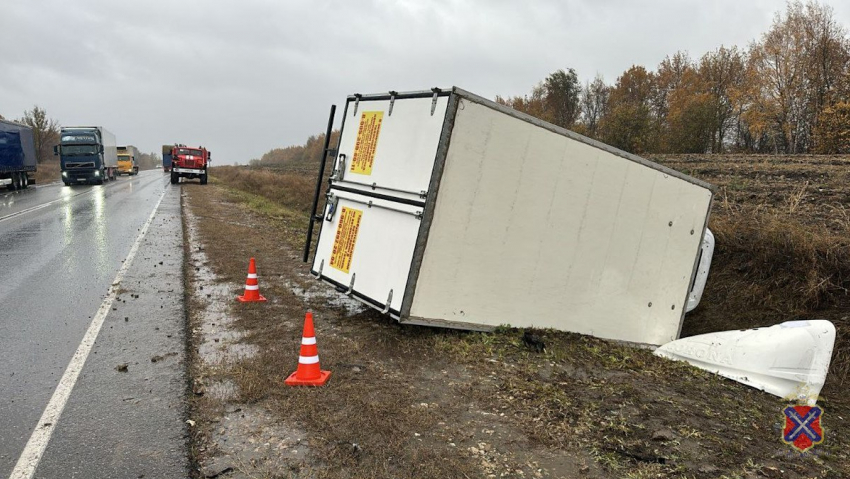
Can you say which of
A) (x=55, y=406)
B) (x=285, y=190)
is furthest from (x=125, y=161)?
(x=55, y=406)

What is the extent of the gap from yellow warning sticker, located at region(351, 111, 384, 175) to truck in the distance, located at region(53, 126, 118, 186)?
102 ft

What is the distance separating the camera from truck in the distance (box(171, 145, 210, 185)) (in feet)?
110

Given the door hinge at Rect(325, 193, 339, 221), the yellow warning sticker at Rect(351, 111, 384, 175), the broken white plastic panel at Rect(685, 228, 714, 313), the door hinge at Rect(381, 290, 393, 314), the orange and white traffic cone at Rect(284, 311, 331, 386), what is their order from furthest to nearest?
the broken white plastic panel at Rect(685, 228, 714, 313), the door hinge at Rect(325, 193, 339, 221), the yellow warning sticker at Rect(351, 111, 384, 175), the door hinge at Rect(381, 290, 393, 314), the orange and white traffic cone at Rect(284, 311, 331, 386)

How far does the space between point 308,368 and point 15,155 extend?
97.6 ft

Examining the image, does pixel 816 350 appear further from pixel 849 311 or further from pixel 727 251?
pixel 727 251

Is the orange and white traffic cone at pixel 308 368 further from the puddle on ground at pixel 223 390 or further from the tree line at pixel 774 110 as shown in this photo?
the tree line at pixel 774 110

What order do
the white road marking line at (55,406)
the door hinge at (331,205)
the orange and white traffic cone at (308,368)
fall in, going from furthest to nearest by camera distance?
the door hinge at (331,205) < the orange and white traffic cone at (308,368) < the white road marking line at (55,406)

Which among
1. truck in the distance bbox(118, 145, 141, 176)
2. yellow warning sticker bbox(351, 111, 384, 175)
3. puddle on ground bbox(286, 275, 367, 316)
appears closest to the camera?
yellow warning sticker bbox(351, 111, 384, 175)

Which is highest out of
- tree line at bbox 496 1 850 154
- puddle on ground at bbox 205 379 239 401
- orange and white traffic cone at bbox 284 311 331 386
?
tree line at bbox 496 1 850 154

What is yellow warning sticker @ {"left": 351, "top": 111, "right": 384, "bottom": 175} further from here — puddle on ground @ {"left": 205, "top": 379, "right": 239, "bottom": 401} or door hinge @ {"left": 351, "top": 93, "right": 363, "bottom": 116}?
puddle on ground @ {"left": 205, "top": 379, "right": 239, "bottom": 401}

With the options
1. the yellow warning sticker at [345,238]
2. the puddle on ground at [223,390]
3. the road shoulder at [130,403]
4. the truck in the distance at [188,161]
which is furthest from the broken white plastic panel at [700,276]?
the truck in the distance at [188,161]

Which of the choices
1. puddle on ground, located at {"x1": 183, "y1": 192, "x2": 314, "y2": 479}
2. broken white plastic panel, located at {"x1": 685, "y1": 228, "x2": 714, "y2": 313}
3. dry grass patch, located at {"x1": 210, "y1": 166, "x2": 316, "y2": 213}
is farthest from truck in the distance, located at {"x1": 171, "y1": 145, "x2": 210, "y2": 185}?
broken white plastic panel, located at {"x1": 685, "y1": 228, "x2": 714, "y2": 313}

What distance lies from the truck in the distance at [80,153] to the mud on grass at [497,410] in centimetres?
3090

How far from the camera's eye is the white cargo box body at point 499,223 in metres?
5.17
